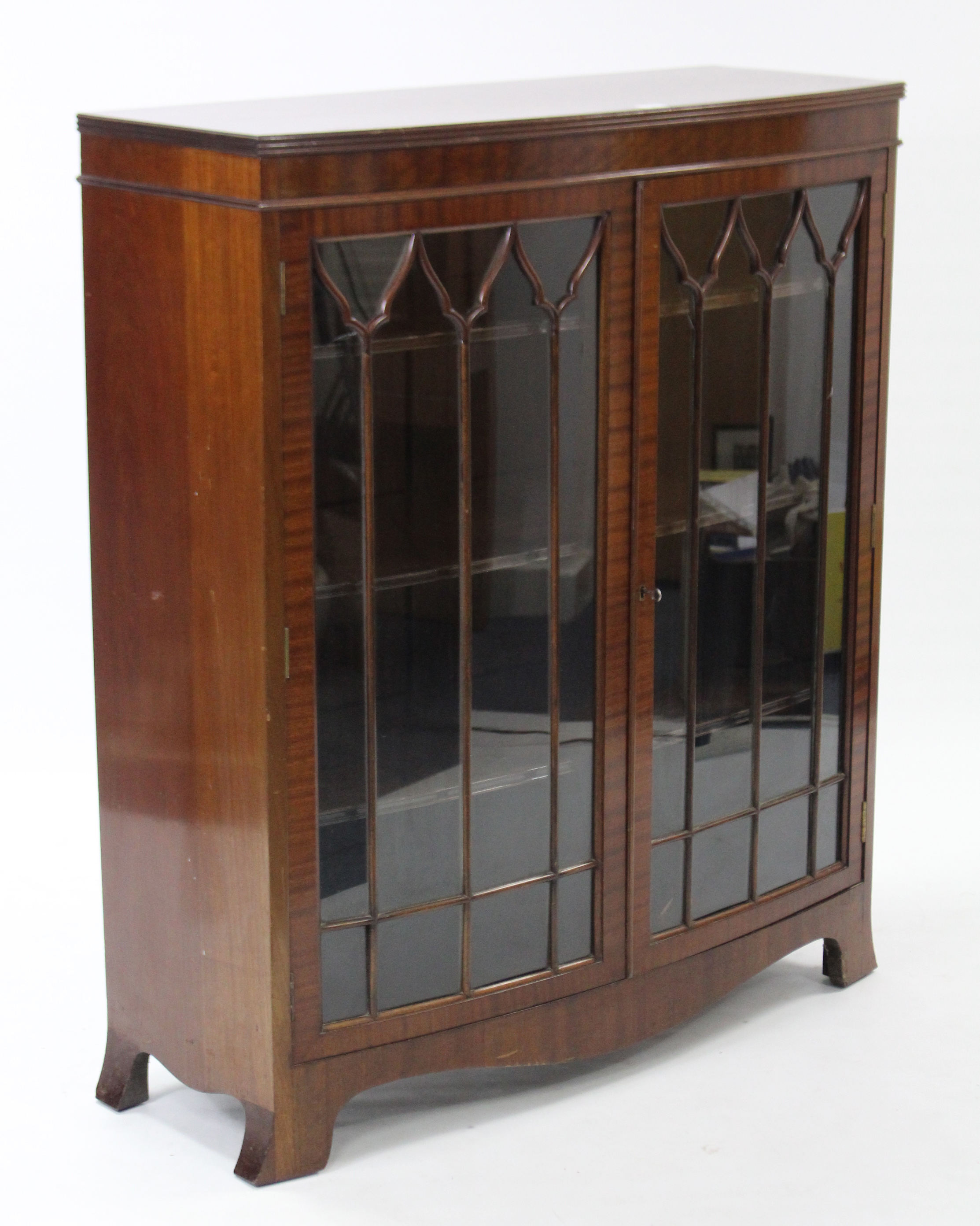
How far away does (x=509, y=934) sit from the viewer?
362 centimetres

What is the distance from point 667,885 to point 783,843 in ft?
1.09

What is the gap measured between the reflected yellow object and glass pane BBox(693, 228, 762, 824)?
8.0 inches

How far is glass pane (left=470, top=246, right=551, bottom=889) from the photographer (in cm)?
340

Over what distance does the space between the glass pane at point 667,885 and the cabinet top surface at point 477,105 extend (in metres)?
1.31

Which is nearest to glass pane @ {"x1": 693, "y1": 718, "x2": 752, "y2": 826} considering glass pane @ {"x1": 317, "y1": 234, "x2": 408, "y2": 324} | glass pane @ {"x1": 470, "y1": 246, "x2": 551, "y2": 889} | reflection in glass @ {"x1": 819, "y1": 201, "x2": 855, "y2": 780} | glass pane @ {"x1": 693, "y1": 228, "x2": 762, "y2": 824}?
glass pane @ {"x1": 693, "y1": 228, "x2": 762, "y2": 824}

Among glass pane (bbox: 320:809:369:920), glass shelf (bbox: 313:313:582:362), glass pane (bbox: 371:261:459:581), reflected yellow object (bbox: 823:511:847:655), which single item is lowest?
glass pane (bbox: 320:809:369:920)

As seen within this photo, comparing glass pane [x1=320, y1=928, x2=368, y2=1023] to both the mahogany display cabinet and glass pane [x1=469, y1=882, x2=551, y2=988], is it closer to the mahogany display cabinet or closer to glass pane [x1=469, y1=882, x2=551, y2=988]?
the mahogany display cabinet

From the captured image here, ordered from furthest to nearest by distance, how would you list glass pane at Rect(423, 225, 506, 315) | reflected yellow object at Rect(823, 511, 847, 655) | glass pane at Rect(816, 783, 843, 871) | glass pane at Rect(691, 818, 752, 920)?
glass pane at Rect(816, 783, 843, 871) → reflected yellow object at Rect(823, 511, 847, 655) → glass pane at Rect(691, 818, 752, 920) → glass pane at Rect(423, 225, 506, 315)

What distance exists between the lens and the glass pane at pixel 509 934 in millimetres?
3584

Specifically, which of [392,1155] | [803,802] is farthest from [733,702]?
[392,1155]

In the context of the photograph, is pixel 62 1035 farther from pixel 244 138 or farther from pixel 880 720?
pixel 880 720

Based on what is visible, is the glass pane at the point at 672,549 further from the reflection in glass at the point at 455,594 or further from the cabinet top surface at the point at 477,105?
the cabinet top surface at the point at 477,105

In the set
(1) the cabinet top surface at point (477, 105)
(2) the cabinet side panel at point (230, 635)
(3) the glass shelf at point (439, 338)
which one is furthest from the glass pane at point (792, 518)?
(2) the cabinet side panel at point (230, 635)

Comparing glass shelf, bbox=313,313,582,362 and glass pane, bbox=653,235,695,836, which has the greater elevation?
glass shelf, bbox=313,313,582,362
